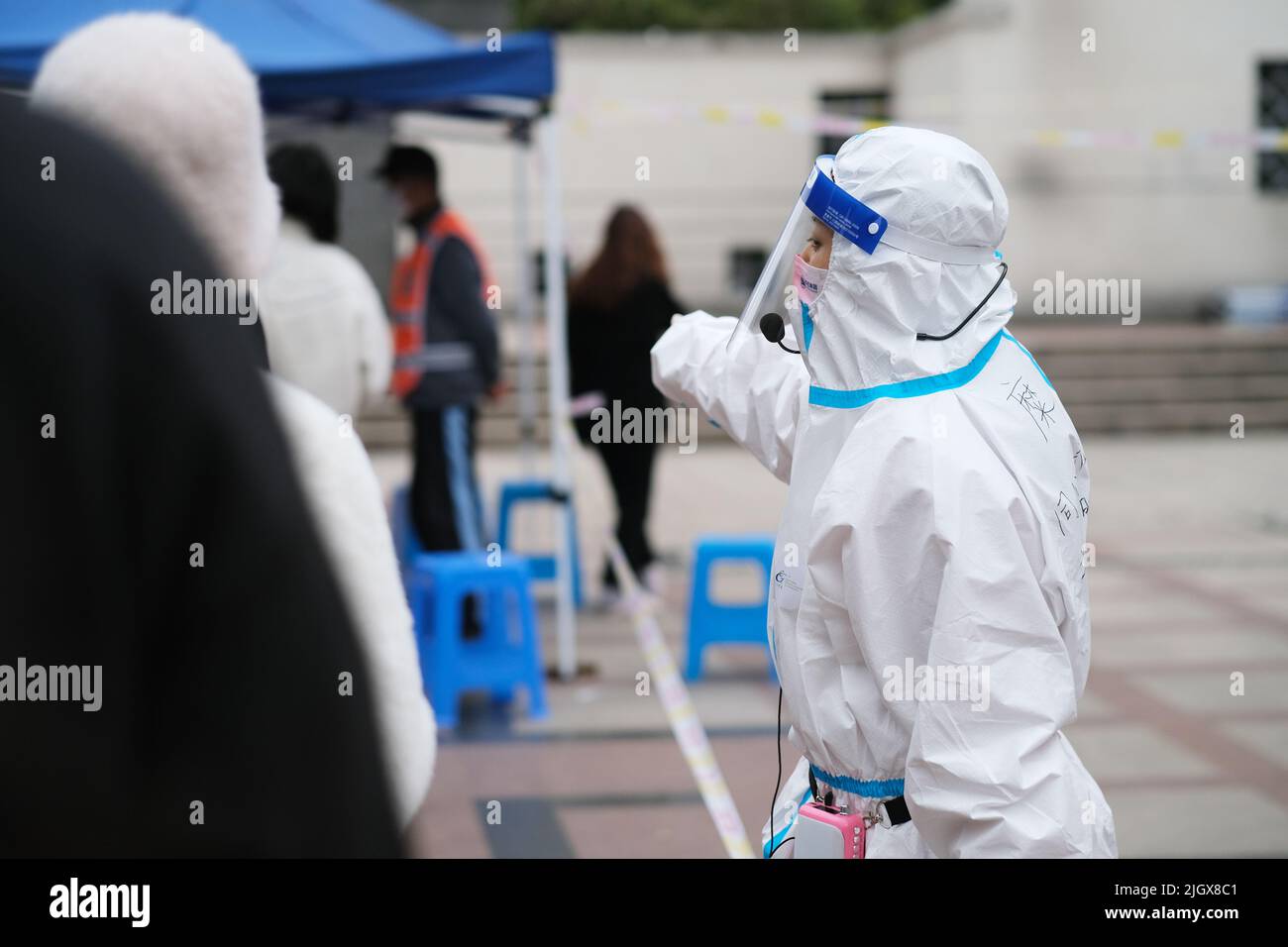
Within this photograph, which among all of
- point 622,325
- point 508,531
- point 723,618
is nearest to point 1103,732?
point 723,618

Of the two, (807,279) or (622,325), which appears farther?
(622,325)

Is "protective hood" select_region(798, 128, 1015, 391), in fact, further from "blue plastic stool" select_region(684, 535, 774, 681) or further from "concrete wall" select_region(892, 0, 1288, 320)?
"concrete wall" select_region(892, 0, 1288, 320)

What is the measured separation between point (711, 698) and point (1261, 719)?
206 centimetres

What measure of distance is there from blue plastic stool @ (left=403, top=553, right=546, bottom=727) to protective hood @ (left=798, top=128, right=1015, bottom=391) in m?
3.69

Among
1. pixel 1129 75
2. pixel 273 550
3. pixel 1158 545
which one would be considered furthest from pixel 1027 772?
pixel 1129 75

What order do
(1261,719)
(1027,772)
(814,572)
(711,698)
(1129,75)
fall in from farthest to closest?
(1129,75) < (711,698) < (1261,719) < (814,572) < (1027,772)

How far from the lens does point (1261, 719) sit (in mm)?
5648

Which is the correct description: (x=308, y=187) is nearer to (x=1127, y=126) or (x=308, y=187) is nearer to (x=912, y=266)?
(x=912, y=266)

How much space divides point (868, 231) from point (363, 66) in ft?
12.5

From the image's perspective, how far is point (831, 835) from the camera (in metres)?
2.06

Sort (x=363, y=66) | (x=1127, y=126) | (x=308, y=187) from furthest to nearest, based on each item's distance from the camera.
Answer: (x=1127, y=126), (x=363, y=66), (x=308, y=187)

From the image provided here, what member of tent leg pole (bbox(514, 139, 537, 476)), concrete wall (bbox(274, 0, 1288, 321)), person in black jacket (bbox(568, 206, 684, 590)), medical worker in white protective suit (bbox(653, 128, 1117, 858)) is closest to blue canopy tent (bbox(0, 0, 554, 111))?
person in black jacket (bbox(568, 206, 684, 590))

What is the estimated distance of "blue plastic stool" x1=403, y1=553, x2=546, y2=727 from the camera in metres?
5.70
